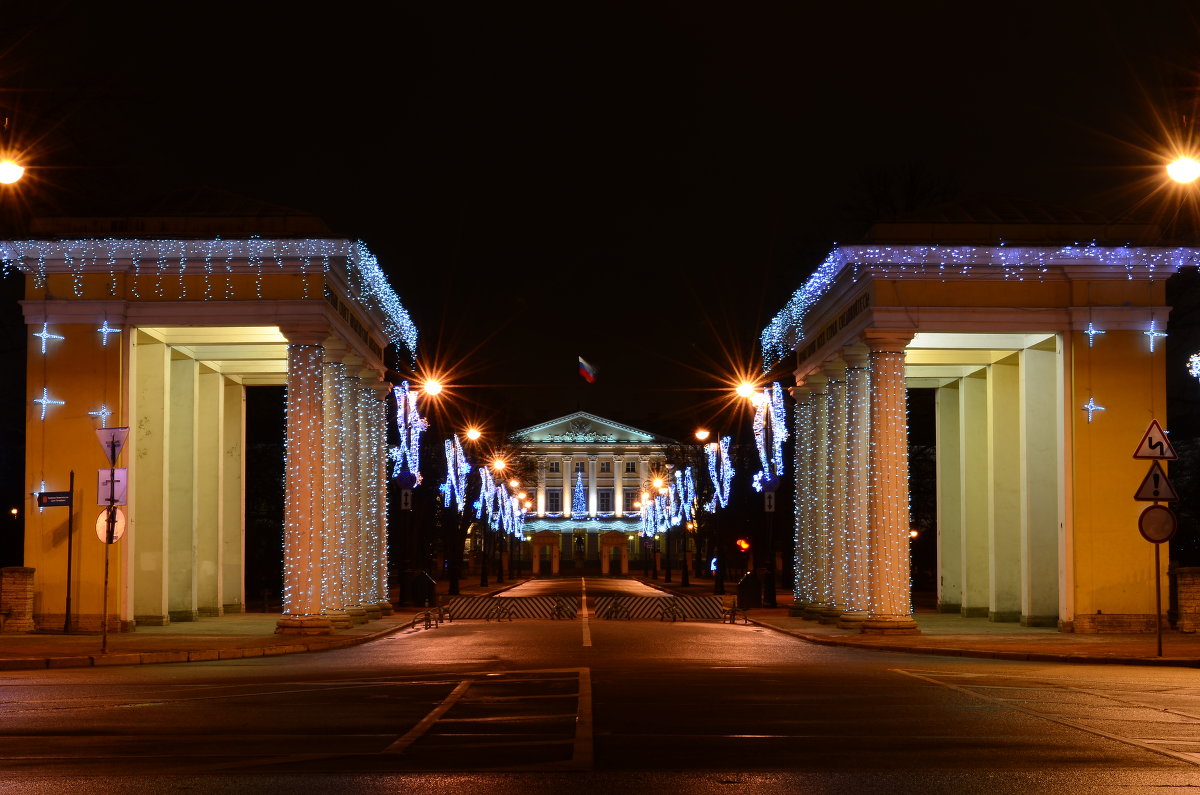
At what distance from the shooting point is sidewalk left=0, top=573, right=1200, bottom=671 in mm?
21828

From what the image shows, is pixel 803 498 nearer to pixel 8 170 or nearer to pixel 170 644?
→ pixel 170 644

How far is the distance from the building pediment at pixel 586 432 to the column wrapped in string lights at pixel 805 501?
11441 cm

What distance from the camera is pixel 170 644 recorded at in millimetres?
24938

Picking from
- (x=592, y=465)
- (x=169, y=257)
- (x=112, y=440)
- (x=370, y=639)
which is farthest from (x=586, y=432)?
(x=112, y=440)

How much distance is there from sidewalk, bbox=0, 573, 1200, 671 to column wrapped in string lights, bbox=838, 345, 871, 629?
0.84 m

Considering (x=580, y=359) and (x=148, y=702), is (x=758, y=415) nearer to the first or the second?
(x=148, y=702)

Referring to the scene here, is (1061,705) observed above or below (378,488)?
below

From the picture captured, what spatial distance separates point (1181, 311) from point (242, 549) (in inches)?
1099

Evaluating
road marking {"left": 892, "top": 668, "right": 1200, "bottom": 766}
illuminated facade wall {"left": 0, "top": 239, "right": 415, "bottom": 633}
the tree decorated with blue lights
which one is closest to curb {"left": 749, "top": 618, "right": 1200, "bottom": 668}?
road marking {"left": 892, "top": 668, "right": 1200, "bottom": 766}

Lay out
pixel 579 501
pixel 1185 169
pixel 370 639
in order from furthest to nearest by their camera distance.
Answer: pixel 579 501 → pixel 370 639 → pixel 1185 169

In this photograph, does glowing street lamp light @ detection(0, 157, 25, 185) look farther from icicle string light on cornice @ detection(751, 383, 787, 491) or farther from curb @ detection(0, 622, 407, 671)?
icicle string light on cornice @ detection(751, 383, 787, 491)

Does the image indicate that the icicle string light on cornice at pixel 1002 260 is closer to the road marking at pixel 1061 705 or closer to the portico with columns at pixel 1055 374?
the portico with columns at pixel 1055 374

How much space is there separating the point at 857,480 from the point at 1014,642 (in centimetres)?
611

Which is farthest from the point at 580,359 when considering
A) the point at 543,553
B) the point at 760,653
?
the point at 543,553
